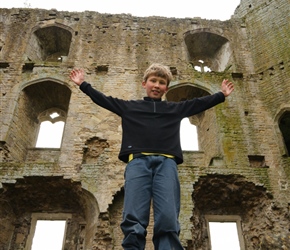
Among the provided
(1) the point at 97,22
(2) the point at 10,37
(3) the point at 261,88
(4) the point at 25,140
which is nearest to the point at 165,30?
(1) the point at 97,22

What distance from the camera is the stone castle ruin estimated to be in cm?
808

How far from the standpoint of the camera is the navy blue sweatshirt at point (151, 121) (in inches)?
128

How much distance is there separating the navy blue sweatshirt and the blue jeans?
0.15m

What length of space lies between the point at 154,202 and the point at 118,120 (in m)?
6.80

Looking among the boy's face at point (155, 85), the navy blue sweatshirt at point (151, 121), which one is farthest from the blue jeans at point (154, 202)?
the boy's face at point (155, 85)

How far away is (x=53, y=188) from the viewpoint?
8.40 metres

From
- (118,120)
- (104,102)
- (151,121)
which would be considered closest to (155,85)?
(151,121)

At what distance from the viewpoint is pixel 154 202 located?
2.86 metres

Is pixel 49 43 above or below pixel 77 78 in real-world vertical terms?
above

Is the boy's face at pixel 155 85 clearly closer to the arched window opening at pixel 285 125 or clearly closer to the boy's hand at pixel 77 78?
the boy's hand at pixel 77 78

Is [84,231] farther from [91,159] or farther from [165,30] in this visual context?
[165,30]

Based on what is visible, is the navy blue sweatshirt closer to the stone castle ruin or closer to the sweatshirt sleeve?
the sweatshirt sleeve

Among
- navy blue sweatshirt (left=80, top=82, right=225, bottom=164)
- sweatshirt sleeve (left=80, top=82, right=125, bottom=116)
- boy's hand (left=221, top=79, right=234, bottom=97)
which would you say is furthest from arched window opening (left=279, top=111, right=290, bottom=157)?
sweatshirt sleeve (left=80, top=82, right=125, bottom=116)

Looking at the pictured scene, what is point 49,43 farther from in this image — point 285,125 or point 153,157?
point 153,157
